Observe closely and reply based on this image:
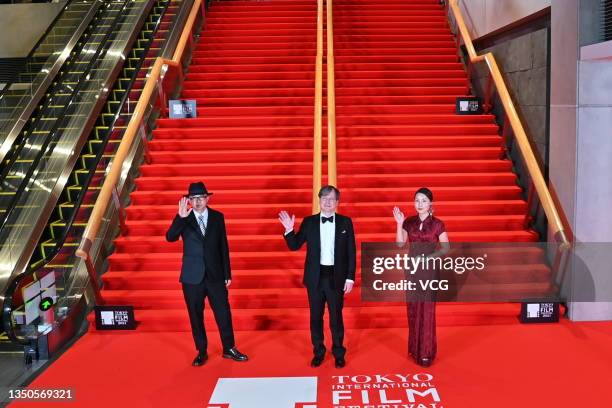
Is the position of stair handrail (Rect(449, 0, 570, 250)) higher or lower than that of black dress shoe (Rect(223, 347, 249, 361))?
higher

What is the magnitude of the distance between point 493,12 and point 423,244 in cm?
475

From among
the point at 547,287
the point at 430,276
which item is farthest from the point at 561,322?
the point at 430,276

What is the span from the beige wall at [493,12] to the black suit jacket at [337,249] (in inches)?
141

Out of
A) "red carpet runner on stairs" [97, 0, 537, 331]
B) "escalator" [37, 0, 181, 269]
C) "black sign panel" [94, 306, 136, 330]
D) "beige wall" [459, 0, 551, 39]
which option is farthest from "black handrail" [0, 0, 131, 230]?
"beige wall" [459, 0, 551, 39]

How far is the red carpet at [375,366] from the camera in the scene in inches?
186

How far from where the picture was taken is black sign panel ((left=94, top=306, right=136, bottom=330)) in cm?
615

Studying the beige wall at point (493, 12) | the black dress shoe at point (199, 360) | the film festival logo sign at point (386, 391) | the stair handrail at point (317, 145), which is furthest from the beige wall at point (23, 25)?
the film festival logo sign at point (386, 391)

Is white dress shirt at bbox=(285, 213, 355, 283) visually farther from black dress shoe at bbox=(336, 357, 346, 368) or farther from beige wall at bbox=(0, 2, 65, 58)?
beige wall at bbox=(0, 2, 65, 58)

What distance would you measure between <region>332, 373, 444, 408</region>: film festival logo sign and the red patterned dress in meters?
0.21

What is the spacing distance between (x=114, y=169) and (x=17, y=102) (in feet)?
8.60

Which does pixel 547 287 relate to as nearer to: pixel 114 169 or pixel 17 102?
pixel 114 169

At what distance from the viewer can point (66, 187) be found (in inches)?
306

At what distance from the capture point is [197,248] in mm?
5156

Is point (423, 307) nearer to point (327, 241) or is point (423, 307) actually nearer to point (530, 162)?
point (327, 241)
